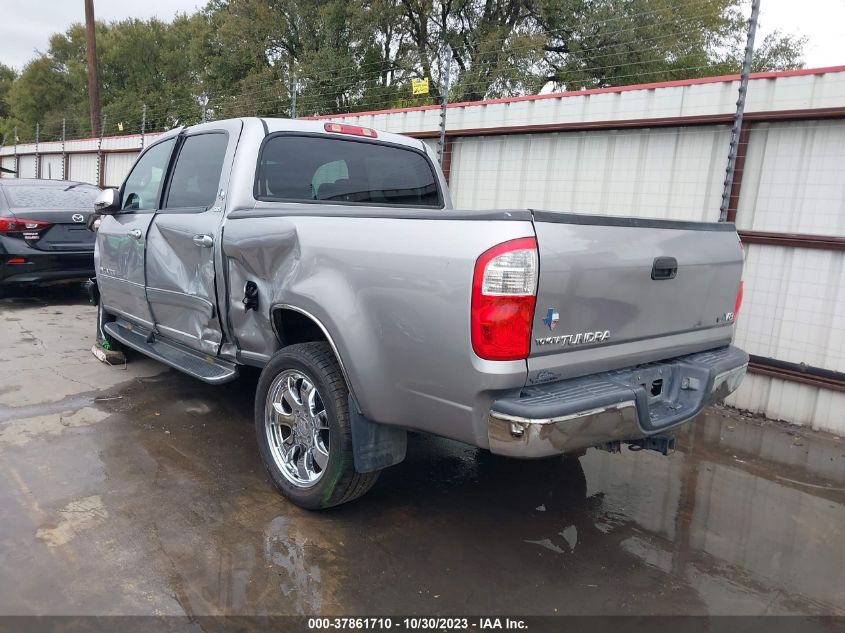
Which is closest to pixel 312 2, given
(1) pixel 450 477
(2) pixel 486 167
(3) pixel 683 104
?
(2) pixel 486 167

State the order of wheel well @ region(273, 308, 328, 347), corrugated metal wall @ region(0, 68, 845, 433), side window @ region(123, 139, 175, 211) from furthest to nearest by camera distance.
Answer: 1. corrugated metal wall @ region(0, 68, 845, 433)
2. side window @ region(123, 139, 175, 211)
3. wheel well @ region(273, 308, 328, 347)

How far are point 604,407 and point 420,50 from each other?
956 inches


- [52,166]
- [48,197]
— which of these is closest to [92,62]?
[52,166]

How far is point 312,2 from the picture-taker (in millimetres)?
25250

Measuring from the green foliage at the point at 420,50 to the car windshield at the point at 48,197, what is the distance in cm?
511

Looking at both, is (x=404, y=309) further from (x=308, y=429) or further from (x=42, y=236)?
(x=42, y=236)

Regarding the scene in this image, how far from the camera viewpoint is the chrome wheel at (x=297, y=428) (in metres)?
3.24

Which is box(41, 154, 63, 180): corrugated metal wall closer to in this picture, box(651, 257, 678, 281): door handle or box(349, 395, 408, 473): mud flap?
box(349, 395, 408, 473): mud flap

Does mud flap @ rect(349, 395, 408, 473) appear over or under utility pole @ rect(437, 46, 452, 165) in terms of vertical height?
under

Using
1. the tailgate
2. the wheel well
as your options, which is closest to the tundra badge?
the tailgate

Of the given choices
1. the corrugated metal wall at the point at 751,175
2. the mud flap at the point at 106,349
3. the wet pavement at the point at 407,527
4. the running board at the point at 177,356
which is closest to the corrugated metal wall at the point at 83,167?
the mud flap at the point at 106,349

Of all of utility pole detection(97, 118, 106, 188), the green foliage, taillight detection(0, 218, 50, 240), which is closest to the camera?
taillight detection(0, 218, 50, 240)

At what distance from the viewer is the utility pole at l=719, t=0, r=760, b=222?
199 inches

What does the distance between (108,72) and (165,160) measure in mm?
44775
